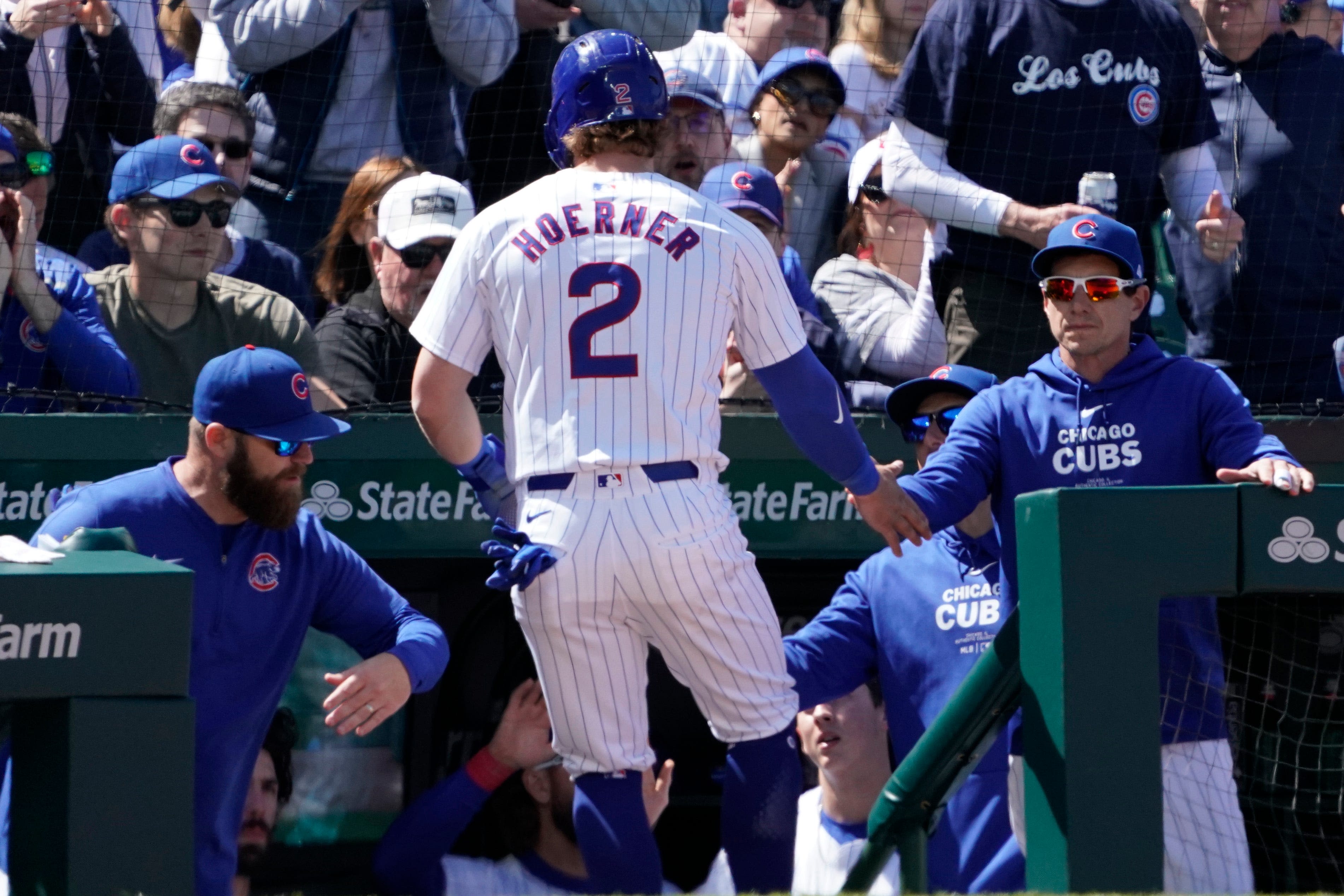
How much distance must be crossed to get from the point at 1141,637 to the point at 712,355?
3.27 ft

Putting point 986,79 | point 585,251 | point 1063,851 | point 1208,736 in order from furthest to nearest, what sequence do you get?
point 986,79 → point 1208,736 → point 585,251 → point 1063,851

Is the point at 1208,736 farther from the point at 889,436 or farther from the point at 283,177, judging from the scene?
the point at 283,177

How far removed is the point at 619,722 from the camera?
2.92 meters

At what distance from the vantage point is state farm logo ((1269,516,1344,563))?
2.40 m

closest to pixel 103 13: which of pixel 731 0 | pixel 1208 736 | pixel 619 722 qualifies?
pixel 731 0

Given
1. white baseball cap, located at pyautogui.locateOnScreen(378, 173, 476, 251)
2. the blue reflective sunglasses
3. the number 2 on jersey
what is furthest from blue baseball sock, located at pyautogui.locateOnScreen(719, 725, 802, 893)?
white baseball cap, located at pyautogui.locateOnScreen(378, 173, 476, 251)

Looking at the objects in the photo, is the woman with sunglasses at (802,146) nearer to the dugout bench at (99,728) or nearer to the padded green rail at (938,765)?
the padded green rail at (938,765)

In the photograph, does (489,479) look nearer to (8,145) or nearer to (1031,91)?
(8,145)

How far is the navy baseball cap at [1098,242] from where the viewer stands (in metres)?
3.36

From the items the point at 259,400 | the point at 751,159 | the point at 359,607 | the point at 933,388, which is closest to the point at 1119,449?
the point at 933,388

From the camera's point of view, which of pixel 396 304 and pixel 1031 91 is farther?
pixel 1031 91

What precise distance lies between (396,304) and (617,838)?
96.3 inches

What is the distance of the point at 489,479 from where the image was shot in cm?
336

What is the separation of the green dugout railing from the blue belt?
692mm
